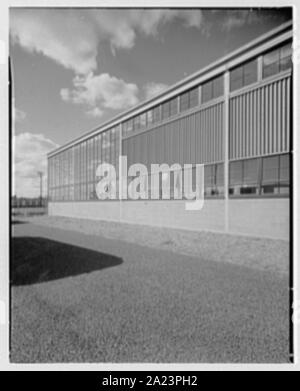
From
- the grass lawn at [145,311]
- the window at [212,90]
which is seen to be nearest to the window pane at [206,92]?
the window at [212,90]

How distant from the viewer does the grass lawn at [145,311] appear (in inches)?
69.0

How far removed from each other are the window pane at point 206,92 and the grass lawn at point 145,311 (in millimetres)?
3598

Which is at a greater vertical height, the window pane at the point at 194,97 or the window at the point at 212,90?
the window at the point at 212,90

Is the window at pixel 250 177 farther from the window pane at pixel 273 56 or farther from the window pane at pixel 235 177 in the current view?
the window pane at pixel 273 56

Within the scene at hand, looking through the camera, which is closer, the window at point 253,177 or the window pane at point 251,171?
the window at point 253,177

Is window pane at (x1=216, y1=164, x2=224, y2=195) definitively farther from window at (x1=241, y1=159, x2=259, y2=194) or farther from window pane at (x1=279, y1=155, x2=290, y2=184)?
window pane at (x1=279, y1=155, x2=290, y2=184)

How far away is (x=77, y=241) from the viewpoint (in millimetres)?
7191

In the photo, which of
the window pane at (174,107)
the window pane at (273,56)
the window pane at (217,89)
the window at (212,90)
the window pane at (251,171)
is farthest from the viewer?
the window pane at (251,171)

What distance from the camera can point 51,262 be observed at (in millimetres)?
4750

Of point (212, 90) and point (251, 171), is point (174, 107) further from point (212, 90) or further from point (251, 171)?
point (251, 171)

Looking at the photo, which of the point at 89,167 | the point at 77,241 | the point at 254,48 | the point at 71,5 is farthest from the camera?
the point at 77,241

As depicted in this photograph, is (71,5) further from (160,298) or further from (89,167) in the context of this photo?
(160,298)

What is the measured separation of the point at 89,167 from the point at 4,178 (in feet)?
5.05
